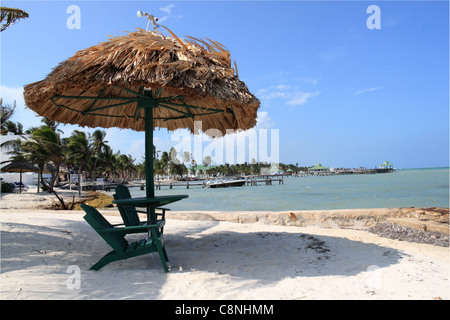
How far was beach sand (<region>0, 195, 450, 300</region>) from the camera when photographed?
2670 millimetres

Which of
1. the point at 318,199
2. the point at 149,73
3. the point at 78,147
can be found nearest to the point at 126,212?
the point at 149,73

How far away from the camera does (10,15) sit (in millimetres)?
5391

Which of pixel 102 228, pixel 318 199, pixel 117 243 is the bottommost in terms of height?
pixel 318 199

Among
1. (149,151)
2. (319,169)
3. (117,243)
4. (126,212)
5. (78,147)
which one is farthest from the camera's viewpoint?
(319,169)

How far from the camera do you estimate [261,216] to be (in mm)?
7621

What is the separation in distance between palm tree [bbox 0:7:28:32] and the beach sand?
3856 millimetres

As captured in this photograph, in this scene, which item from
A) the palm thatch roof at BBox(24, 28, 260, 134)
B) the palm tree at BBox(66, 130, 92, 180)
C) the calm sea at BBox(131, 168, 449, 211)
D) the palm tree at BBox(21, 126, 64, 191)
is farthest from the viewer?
the palm tree at BBox(66, 130, 92, 180)

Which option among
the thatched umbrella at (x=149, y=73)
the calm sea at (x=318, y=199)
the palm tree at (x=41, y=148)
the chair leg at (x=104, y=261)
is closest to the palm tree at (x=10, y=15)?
the thatched umbrella at (x=149, y=73)

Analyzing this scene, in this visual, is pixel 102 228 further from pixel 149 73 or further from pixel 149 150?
pixel 149 73

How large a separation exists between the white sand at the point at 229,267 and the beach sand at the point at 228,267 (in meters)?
0.01

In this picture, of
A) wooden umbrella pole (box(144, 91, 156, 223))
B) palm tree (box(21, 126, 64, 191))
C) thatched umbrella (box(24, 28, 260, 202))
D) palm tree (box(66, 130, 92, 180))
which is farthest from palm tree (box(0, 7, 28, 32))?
palm tree (box(66, 130, 92, 180))

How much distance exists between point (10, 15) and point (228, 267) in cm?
615

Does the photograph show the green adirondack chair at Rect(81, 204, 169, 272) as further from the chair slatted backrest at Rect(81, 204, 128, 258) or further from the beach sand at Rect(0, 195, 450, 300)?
the beach sand at Rect(0, 195, 450, 300)

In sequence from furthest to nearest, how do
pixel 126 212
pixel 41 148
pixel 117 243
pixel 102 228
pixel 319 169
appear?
pixel 319 169, pixel 41 148, pixel 126 212, pixel 117 243, pixel 102 228
